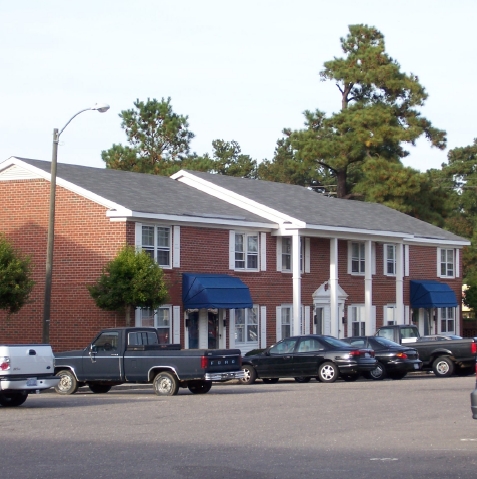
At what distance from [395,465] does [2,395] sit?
11.9m

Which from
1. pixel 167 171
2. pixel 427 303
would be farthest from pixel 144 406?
pixel 167 171

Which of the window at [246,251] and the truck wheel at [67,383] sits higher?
the window at [246,251]

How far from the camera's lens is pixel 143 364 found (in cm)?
2484

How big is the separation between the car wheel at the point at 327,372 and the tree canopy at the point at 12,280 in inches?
353

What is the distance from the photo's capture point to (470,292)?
53.3m

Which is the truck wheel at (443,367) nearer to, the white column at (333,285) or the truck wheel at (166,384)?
the white column at (333,285)

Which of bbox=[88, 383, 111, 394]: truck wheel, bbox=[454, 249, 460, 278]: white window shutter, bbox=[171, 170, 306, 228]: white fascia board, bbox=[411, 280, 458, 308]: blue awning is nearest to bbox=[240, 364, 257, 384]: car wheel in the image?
bbox=[88, 383, 111, 394]: truck wheel

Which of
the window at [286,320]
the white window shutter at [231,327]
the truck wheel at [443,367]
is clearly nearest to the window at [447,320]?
the window at [286,320]

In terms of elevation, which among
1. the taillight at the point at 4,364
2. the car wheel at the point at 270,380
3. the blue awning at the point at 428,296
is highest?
the blue awning at the point at 428,296

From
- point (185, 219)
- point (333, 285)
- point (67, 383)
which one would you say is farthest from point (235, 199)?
point (67, 383)

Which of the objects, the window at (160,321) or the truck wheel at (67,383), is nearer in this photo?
the truck wheel at (67,383)

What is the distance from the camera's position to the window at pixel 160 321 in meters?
34.8

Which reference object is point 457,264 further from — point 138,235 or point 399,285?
point 138,235

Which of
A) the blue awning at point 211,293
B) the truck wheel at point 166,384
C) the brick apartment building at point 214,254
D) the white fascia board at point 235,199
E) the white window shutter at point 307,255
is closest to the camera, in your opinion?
the truck wheel at point 166,384
